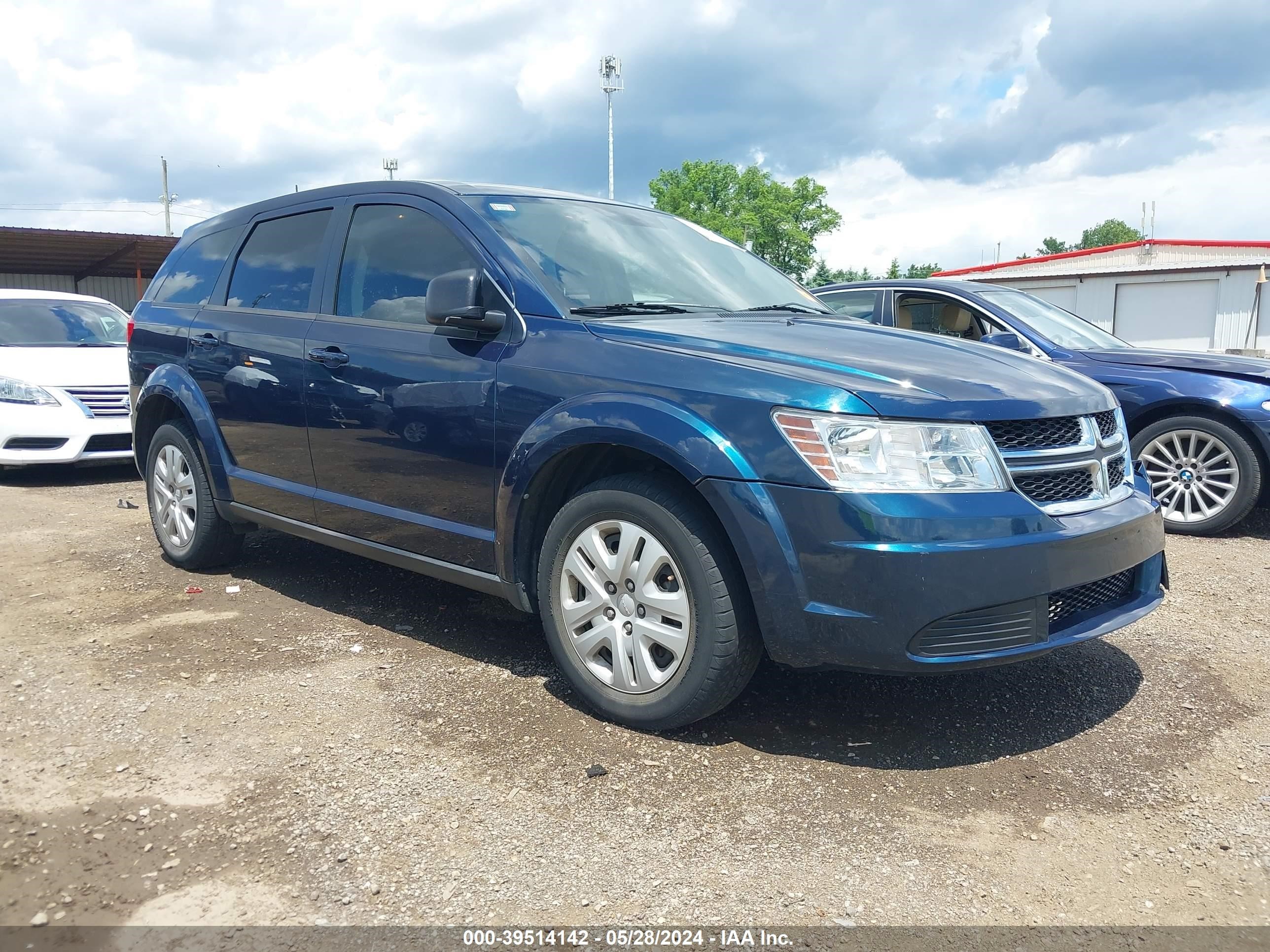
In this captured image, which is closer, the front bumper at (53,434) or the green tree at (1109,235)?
the front bumper at (53,434)

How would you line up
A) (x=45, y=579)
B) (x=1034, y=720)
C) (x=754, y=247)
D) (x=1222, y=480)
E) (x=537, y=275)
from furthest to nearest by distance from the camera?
(x=754, y=247)
(x=1222, y=480)
(x=45, y=579)
(x=537, y=275)
(x=1034, y=720)

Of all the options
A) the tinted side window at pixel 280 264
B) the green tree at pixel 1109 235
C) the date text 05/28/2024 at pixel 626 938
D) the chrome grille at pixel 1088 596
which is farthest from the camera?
the green tree at pixel 1109 235

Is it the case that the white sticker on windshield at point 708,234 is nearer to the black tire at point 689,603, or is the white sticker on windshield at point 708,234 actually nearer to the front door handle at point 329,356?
the front door handle at point 329,356

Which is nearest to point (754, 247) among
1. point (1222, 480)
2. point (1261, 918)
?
point (1222, 480)

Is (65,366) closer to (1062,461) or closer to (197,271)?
(197,271)

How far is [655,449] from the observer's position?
299 centimetres

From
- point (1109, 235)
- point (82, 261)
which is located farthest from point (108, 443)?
point (1109, 235)

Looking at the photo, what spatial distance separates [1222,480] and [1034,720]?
3.68 meters

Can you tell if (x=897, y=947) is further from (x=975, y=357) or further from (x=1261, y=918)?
(x=975, y=357)

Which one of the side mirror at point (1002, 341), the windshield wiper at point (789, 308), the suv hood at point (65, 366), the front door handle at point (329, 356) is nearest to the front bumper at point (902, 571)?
the windshield wiper at point (789, 308)

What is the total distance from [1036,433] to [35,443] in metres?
7.79

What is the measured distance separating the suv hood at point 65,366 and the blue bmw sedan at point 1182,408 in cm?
599

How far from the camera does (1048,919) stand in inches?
88.1

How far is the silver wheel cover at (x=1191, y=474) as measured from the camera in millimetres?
6078
